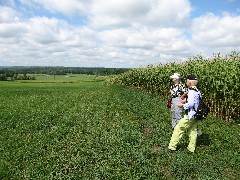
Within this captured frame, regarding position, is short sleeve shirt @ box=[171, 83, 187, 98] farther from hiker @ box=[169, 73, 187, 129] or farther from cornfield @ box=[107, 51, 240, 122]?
cornfield @ box=[107, 51, 240, 122]

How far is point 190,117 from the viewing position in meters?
10.2

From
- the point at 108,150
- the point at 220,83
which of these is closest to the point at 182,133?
the point at 108,150

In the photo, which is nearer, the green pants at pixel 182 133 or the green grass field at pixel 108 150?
the green grass field at pixel 108 150

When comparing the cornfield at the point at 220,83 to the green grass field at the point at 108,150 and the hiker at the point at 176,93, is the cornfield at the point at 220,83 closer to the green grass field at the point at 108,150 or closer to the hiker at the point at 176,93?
the green grass field at the point at 108,150

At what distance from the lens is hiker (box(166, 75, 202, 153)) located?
33.7ft

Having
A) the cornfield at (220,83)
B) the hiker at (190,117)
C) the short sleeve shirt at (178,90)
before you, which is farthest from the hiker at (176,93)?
the cornfield at (220,83)

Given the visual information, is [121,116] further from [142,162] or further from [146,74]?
[146,74]

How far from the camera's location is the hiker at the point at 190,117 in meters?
10.3

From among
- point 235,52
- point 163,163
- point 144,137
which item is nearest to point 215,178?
point 163,163

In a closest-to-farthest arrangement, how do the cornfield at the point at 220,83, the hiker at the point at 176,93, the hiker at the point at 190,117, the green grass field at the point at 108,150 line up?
the green grass field at the point at 108,150 < the hiker at the point at 190,117 < the hiker at the point at 176,93 < the cornfield at the point at 220,83

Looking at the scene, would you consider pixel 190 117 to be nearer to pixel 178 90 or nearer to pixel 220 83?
pixel 178 90

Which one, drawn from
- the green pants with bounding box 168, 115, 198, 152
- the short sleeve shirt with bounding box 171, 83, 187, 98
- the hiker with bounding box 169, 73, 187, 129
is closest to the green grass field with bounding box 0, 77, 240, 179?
the green pants with bounding box 168, 115, 198, 152

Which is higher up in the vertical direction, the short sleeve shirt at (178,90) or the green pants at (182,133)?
the short sleeve shirt at (178,90)

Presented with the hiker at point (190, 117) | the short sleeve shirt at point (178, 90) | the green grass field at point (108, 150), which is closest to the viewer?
the green grass field at point (108, 150)
